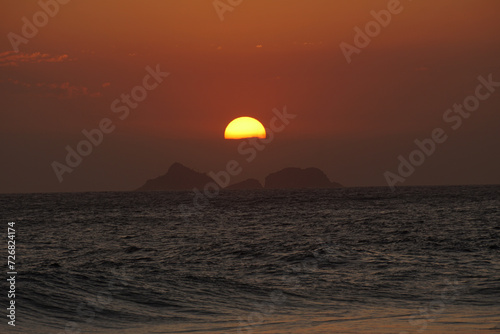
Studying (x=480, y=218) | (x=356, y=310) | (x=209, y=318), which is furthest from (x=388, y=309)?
(x=480, y=218)

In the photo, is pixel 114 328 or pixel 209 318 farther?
pixel 209 318

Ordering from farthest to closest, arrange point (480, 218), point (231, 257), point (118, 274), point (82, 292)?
point (480, 218) → point (231, 257) → point (118, 274) → point (82, 292)

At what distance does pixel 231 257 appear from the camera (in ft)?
121

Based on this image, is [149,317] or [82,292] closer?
[149,317]

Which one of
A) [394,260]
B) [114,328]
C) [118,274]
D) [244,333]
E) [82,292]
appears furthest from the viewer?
[394,260]

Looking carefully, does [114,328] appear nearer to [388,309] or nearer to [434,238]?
[388,309]

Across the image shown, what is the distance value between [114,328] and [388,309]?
9045mm

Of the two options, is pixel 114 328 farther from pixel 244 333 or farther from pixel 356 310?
pixel 356 310

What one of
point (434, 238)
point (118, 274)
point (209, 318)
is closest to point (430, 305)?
point (209, 318)

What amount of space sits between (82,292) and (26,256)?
1386 centimetres

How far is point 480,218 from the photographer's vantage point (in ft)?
217

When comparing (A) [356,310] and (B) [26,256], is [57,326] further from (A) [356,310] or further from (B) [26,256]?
(B) [26,256]

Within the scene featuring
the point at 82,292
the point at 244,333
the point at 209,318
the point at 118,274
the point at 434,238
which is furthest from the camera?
the point at 434,238

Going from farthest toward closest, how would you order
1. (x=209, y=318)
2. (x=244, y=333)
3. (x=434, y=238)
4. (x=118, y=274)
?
1. (x=434, y=238)
2. (x=118, y=274)
3. (x=209, y=318)
4. (x=244, y=333)
